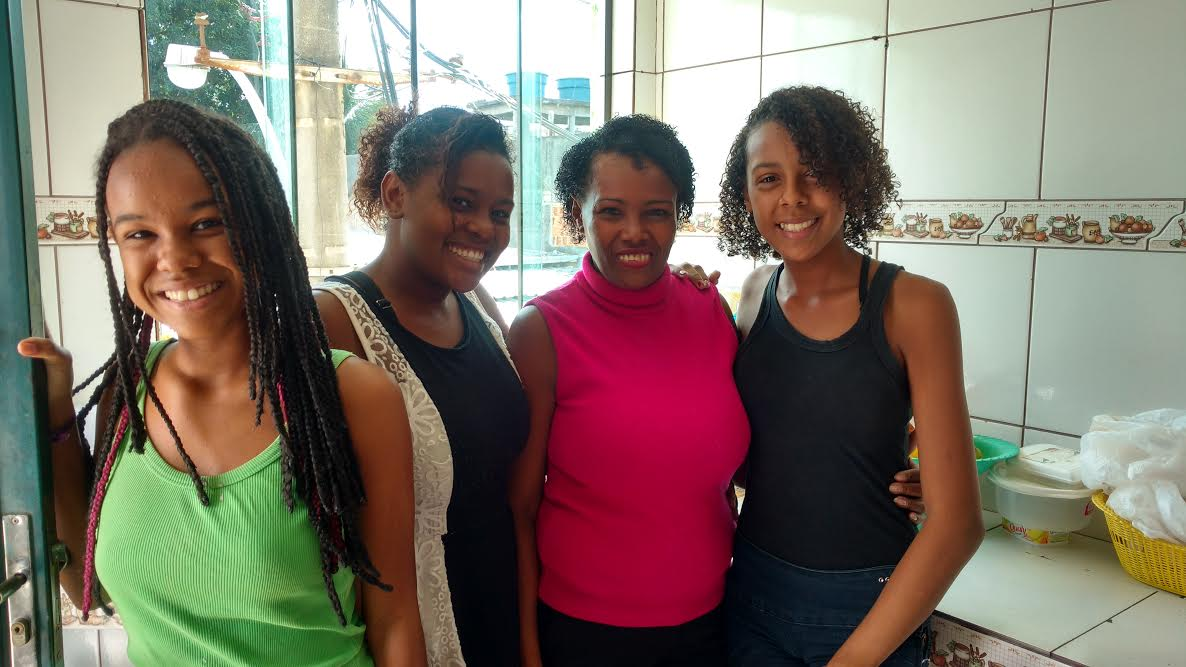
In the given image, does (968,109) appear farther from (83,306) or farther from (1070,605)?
(83,306)

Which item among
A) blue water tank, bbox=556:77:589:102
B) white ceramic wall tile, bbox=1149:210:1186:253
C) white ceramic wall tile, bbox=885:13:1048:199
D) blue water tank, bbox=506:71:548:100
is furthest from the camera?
blue water tank, bbox=556:77:589:102

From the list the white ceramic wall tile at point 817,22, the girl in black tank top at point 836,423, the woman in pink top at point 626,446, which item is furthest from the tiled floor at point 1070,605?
the white ceramic wall tile at point 817,22

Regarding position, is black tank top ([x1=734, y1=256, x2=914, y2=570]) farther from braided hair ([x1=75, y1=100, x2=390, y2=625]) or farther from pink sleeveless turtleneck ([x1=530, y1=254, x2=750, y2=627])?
braided hair ([x1=75, y1=100, x2=390, y2=625])

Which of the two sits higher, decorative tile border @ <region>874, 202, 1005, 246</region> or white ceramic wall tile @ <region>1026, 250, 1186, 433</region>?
decorative tile border @ <region>874, 202, 1005, 246</region>

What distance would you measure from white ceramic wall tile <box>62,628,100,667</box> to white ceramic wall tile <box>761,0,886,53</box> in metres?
2.04

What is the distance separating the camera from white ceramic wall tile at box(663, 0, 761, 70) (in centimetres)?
229

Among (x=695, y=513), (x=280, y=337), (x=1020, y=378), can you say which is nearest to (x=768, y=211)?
(x=695, y=513)

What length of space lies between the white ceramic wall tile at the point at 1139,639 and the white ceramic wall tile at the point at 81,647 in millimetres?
1639

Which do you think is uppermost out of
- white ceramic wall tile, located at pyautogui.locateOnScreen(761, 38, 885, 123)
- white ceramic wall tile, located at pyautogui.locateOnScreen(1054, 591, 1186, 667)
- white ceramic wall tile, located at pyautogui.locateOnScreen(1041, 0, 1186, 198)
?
white ceramic wall tile, located at pyautogui.locateOnScreen(761, 38, 885, 123)

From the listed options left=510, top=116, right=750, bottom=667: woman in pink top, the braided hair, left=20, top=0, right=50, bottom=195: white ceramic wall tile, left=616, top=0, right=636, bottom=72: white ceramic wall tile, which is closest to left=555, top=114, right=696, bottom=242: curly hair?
left=510, top=116, right=750, bottom=667: woman in pink top

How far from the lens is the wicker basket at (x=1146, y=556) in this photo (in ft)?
4.38

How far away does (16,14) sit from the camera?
2.47 ft

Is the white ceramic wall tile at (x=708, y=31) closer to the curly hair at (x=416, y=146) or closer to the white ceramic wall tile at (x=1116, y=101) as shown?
the white ceramic wall tile at (x=1116, y=101)

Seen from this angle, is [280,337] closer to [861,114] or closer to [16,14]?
[16,14]
